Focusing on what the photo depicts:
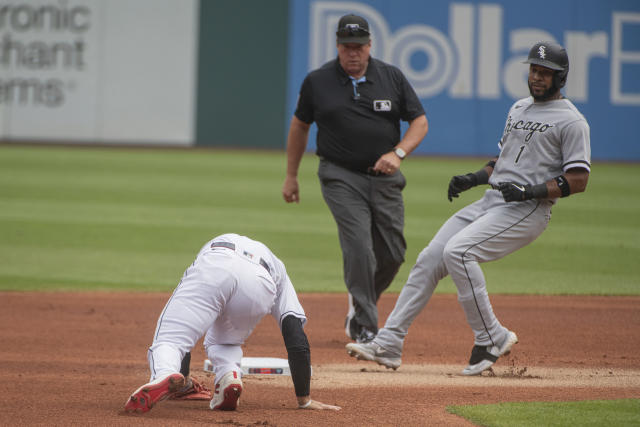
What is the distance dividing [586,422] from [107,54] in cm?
2243

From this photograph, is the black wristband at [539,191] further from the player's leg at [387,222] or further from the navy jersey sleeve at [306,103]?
the navy jersey sleeve at [306,103]

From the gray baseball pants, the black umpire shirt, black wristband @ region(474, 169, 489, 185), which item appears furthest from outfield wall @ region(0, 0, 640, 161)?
the gray baseball pants

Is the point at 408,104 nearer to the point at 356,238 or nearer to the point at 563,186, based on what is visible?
the point at 356,238

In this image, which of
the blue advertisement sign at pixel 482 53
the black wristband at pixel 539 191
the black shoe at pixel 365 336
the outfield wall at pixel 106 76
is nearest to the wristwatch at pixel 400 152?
the black shoe at pixel 365 336

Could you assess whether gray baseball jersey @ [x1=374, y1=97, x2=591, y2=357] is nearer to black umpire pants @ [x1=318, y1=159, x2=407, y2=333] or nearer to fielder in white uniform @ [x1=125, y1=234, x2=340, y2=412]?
black umpire pants @ [x1=318, y1=159, x2=407, y2=333]

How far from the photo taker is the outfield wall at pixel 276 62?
24.9 m

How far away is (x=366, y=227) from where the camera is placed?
20.6ft

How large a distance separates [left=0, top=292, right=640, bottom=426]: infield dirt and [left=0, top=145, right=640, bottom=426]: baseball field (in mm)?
17

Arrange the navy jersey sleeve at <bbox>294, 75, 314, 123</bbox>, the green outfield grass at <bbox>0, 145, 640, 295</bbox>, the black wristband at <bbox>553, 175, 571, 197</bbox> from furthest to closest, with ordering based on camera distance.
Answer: the green outfield grass at <bbox>0, 145, 640, 295</bbox>
the navy jersey sleeve at <bbox>294, 75, 314, 123</bbox>
the black wristband at <bbox>553, 175, 571, 197</bbox>

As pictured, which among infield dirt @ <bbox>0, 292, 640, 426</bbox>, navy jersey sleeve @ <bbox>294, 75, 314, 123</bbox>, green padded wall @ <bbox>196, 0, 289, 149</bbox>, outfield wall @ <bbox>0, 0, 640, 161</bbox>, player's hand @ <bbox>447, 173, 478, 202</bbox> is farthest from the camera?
green padded wall @ <bbox>196, 0, 289, 149</bbox>

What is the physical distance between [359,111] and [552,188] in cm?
167

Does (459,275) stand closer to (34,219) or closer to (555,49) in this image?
(555,49)

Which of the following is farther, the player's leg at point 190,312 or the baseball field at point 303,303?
the baseball field at point 303,303

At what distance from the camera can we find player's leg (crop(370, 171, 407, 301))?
21.0 feet
